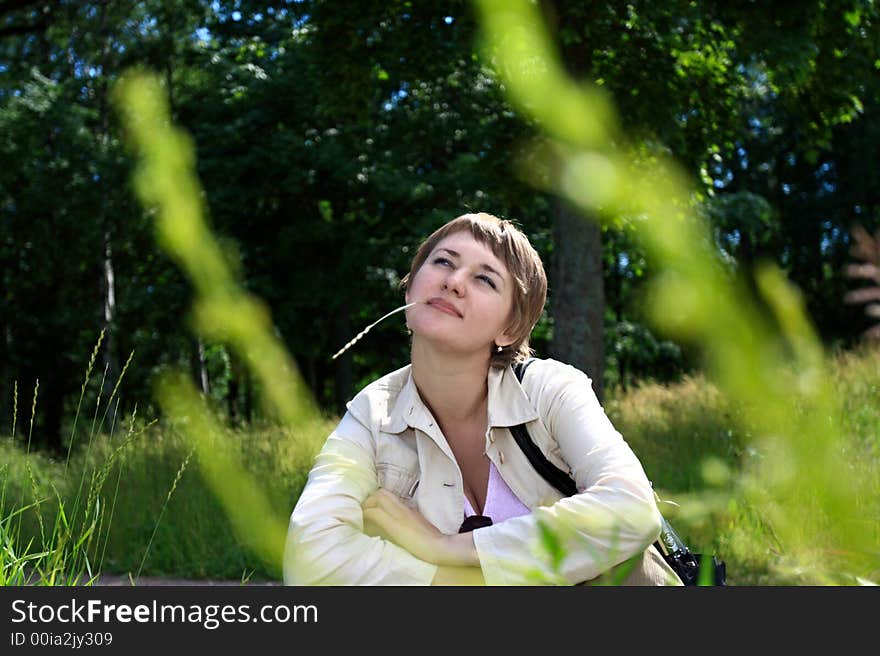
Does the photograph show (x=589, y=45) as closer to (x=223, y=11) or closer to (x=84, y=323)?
(x=223, y=11)

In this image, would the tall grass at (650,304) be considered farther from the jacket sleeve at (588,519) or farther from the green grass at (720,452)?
the jacket sleeve at (588,519)

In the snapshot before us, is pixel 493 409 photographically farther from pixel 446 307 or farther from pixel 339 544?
pixel 339 544

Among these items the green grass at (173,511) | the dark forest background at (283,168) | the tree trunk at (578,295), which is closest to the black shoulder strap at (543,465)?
the green grass at (173,511)

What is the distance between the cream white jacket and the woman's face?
153 millimetres

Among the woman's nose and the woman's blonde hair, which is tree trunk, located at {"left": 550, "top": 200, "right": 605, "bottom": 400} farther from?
the woman's nose

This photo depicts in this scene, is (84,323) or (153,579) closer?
(153,579)

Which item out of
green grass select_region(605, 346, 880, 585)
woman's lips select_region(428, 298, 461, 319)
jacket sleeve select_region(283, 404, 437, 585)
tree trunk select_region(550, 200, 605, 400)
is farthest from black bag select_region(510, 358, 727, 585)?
tree trunk select_region(550, 200, 605, 400)

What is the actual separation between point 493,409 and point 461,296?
1.01 feet

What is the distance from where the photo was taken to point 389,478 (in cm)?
257

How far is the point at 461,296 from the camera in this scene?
8.50ft

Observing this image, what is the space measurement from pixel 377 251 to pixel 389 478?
52.0ft

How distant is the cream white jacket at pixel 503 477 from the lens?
2123 millimetres
